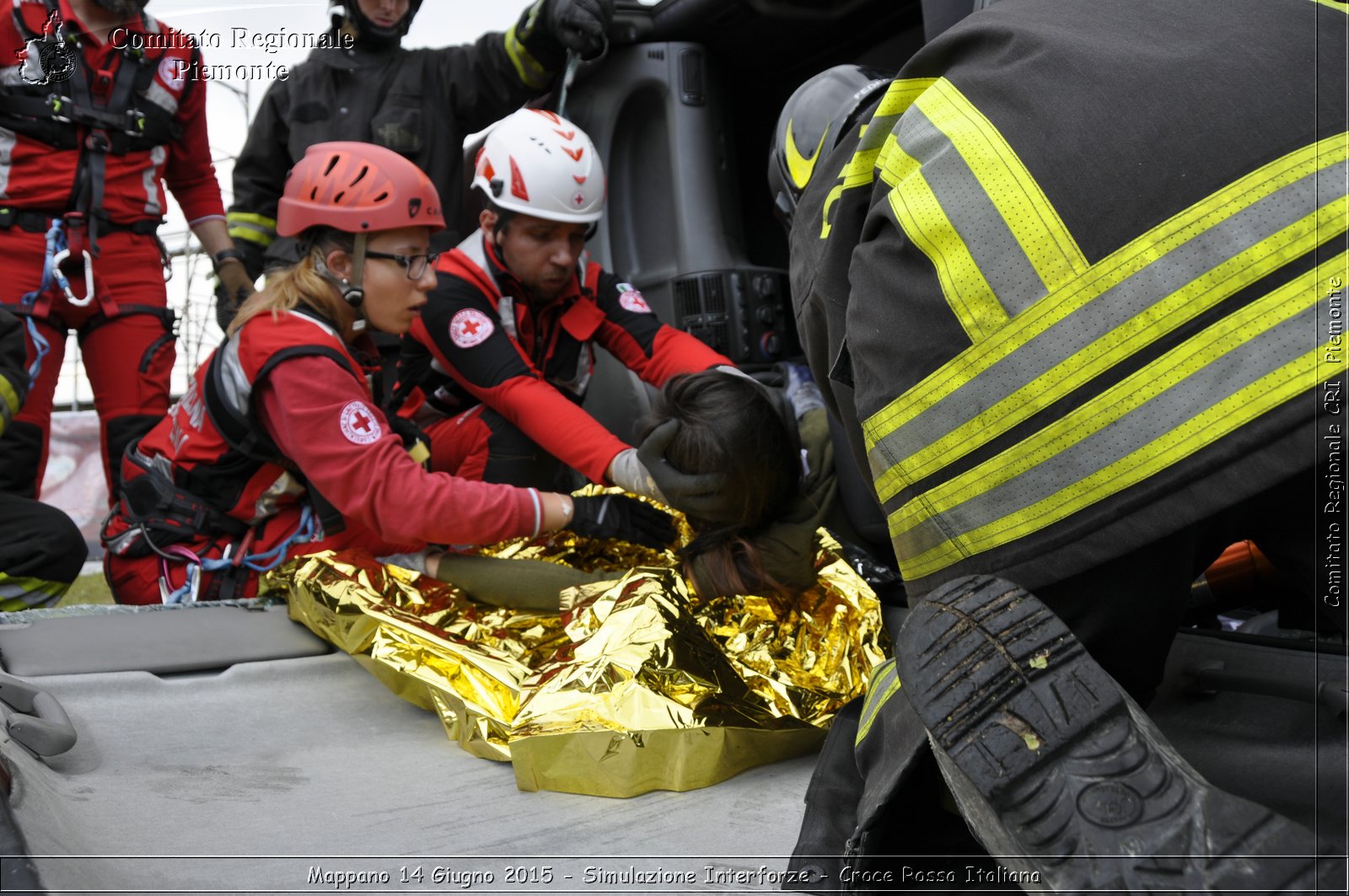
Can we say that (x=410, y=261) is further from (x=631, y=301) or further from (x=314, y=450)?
Result: (x=631, y=301)

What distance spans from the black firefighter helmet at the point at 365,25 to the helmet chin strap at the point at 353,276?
1344mm

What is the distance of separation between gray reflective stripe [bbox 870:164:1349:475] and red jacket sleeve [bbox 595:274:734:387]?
5.64ft

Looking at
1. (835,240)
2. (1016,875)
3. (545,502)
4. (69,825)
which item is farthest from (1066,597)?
(545,502)

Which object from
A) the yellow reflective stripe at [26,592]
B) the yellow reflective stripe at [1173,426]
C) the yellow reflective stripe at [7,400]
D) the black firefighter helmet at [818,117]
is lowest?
the yellow reflective stripe at [26,592]

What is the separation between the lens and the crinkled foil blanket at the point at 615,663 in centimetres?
156

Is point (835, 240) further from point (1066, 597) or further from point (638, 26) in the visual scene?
point (638, 26)

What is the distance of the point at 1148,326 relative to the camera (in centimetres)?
93

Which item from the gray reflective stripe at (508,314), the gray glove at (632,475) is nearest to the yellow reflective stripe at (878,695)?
the gray glove at (632,475)

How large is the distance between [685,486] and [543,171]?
1.02m

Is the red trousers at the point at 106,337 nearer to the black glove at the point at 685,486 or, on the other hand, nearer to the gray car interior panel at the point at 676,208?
the gray car interior panel at the point at 676,208

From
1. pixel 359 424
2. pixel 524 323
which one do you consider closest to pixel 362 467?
pixel 359 424

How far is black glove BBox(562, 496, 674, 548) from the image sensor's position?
7.36ft

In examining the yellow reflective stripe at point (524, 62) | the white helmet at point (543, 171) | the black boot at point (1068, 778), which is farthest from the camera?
the yellow reflective stripe at point (524, 62)

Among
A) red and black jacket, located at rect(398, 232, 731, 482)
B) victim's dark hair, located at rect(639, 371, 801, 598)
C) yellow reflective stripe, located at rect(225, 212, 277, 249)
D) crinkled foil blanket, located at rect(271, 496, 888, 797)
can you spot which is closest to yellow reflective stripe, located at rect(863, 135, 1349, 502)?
crinkled foil blanket, located at rect(271, 496, 888, 797)
